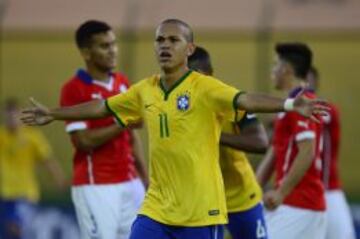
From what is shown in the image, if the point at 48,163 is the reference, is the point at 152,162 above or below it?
above

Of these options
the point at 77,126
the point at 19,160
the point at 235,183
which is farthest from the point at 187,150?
the point at 19,160

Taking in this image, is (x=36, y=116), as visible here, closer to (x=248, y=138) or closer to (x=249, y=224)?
(x=248, y=138)

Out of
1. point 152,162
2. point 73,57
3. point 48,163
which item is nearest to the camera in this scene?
point 152,162

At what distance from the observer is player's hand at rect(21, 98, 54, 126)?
362 inches

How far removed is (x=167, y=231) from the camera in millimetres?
8953

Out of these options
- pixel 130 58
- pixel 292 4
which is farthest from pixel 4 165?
pixel 292 4

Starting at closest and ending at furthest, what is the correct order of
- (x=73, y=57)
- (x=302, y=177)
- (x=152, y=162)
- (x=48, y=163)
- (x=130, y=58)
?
(x=152, y=162) → (x=302, y=177) → (x=48, y=163) → (x=130, y=58) → (x=73, y=57)

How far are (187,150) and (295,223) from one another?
2085 mm

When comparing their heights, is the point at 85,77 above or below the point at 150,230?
above

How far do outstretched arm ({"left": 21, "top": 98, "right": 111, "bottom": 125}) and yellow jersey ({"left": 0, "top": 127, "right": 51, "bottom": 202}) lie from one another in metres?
9.02

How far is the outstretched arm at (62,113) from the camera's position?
9227 millimetres

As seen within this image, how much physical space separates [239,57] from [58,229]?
399cm

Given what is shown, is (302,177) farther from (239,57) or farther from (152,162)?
(239,57)

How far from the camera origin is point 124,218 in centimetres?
1075
